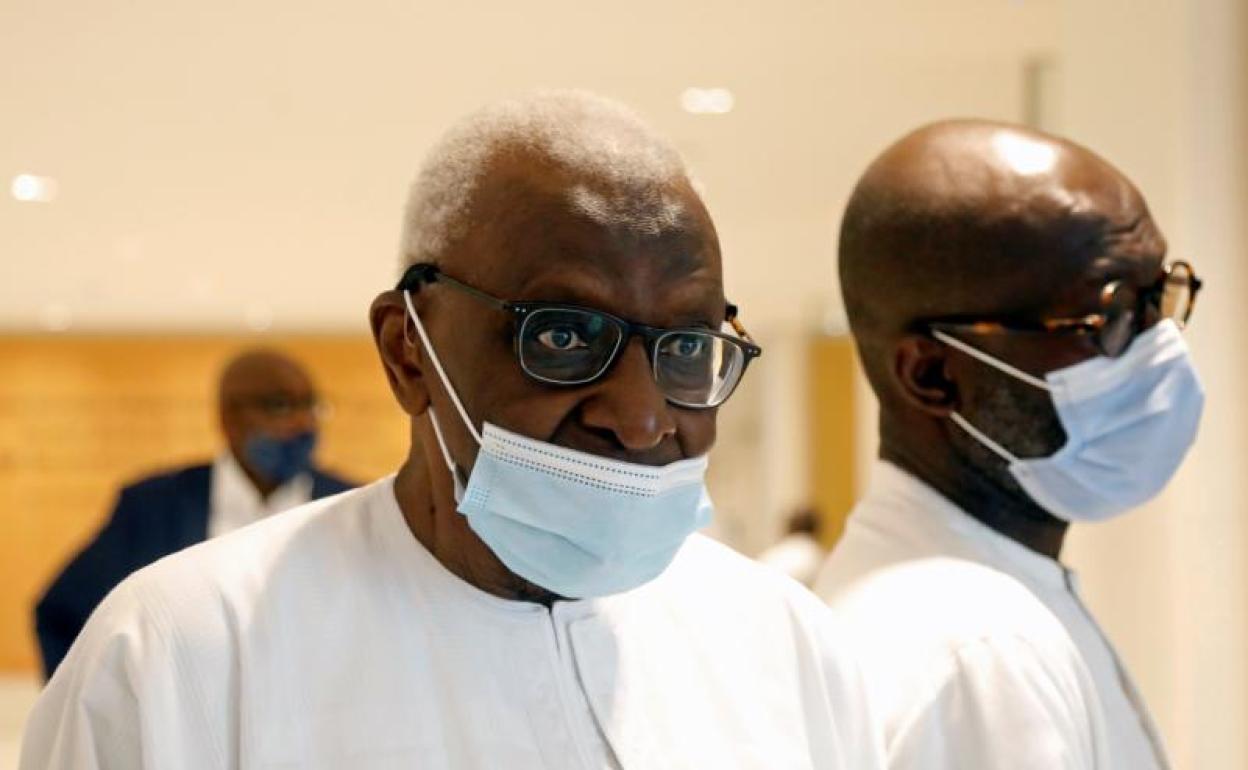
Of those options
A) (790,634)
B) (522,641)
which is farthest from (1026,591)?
(522,641)

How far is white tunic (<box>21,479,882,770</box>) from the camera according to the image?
1.21m

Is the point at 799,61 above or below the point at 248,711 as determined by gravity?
above

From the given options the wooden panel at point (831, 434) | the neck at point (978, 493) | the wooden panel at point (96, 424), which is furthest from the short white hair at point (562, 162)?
the wooden panel at point (831, 434)

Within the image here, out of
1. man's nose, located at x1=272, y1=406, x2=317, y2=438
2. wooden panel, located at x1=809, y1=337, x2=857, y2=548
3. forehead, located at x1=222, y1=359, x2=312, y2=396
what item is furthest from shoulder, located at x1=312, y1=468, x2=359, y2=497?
wooden panel, located at x1=809, y1=337, x2=857, y2=548

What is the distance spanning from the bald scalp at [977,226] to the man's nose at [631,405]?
0.70 meters

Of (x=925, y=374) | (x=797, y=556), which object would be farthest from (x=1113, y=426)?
(x=797, y=556)

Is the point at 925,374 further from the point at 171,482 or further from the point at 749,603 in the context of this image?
the point at 171,482

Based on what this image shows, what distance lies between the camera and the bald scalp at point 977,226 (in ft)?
6.03

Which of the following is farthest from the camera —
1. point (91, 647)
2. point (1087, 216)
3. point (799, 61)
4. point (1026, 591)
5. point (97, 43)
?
point (799, 61)

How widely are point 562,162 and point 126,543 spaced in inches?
92.2

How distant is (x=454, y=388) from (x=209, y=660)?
31 cm

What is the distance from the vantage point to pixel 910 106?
391cm

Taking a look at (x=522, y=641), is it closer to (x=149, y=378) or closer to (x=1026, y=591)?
(x=1026, y=591)

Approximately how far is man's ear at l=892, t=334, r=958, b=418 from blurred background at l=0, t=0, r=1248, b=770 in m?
0.77
